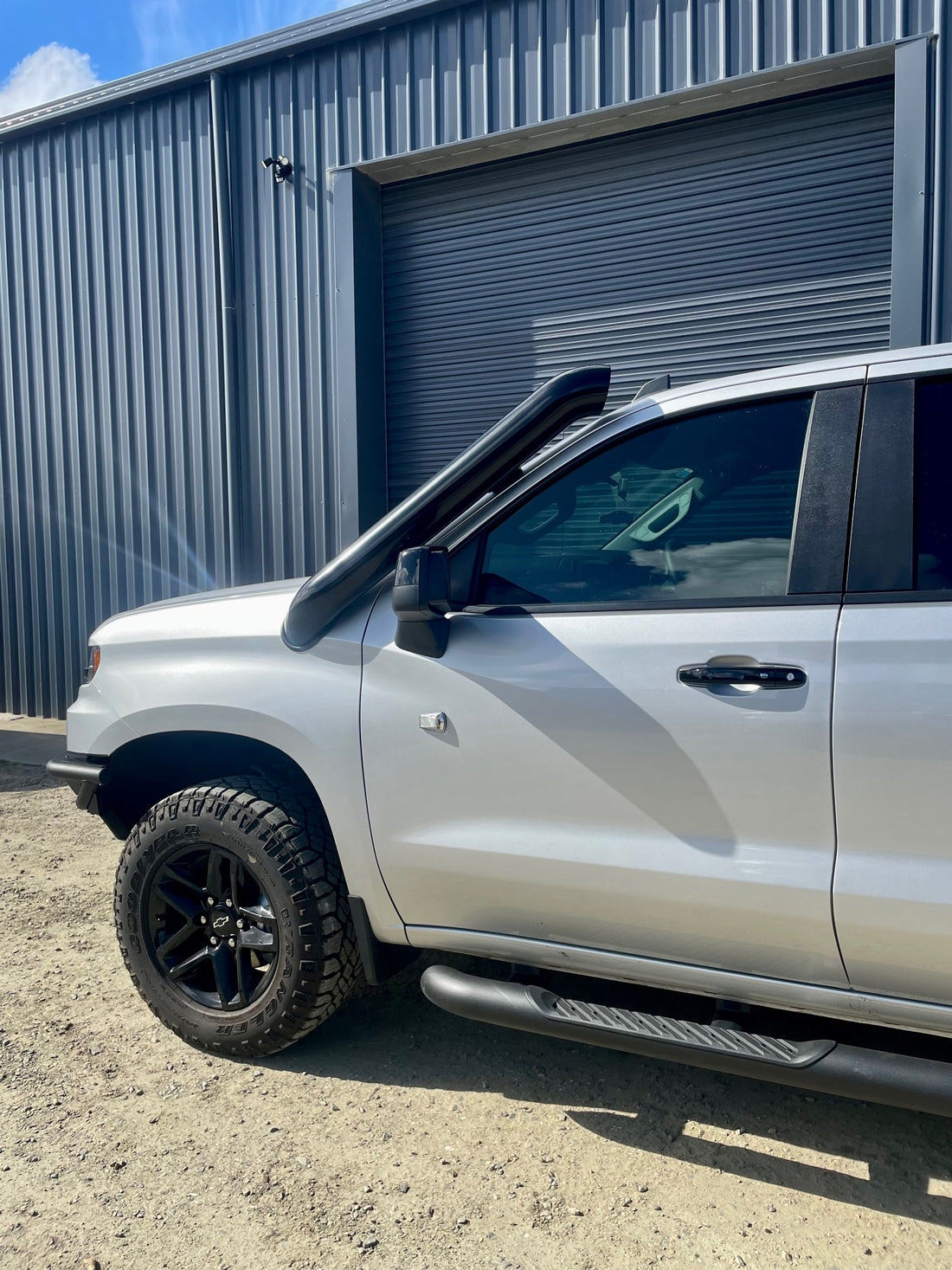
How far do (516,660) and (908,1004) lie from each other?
1.15 meters

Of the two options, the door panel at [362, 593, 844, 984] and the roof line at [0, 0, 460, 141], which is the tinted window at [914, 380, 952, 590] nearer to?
the door panel at [362, 593, 844, 984]

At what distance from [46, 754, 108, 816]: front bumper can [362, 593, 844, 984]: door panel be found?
1076 millimetres

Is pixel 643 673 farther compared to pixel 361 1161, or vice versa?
pixel 361 1161

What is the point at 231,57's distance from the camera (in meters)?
7.66

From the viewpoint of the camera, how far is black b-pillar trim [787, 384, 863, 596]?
2.29 m

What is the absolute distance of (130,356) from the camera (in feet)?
28.3

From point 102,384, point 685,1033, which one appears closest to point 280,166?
point 102,384

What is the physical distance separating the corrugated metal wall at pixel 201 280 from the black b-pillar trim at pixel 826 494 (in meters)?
4.56

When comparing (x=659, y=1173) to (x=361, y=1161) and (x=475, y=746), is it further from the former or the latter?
(x=475, y=746)

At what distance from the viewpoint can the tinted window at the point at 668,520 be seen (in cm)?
241

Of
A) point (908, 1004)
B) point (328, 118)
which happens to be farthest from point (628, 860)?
point (328, 118)

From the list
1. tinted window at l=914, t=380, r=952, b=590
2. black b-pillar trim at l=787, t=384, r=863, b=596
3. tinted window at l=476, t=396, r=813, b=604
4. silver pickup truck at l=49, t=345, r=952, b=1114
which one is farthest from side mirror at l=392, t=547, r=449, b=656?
tinted window at l=914, t=380, r=952, b=590

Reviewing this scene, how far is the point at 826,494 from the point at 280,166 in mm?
6592

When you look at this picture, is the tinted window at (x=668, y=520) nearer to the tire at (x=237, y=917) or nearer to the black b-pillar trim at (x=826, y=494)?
the black b-pillar trim at (x=826, y=494)
